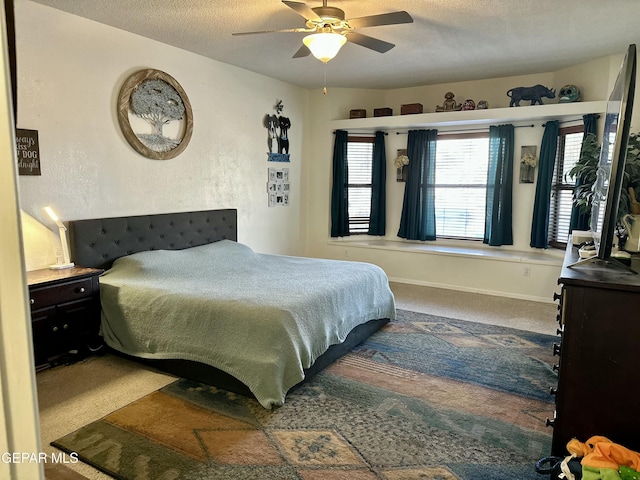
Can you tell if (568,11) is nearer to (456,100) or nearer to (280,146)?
(456,100)

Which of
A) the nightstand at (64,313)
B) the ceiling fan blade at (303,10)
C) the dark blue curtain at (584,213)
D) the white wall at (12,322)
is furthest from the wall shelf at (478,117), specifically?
the white wall at (12,322)

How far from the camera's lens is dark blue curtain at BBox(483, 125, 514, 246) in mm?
5562

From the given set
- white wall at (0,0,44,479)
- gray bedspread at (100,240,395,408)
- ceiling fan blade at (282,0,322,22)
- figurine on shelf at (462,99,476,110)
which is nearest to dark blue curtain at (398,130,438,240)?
figurine on shelf at (462,99,476,110)

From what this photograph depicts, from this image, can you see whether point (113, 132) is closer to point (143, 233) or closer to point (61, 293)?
point (143, 233)

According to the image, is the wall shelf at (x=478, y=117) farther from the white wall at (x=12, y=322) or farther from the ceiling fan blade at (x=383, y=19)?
the white wall at (x=12, y=322)

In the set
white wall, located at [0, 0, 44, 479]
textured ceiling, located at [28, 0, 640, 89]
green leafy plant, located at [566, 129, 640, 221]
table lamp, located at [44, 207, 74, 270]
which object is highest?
textured ceiling, located at [28, 0, 640, 89]

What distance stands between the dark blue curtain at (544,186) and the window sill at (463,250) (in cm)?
18

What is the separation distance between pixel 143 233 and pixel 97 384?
1.54m

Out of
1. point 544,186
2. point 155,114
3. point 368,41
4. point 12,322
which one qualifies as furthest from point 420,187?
point 12,322

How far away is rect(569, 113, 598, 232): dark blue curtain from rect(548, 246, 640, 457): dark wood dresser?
333 centimetres

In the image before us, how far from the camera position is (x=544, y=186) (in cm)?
525

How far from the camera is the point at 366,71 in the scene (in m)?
5.27

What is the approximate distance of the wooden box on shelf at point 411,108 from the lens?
5.83 m

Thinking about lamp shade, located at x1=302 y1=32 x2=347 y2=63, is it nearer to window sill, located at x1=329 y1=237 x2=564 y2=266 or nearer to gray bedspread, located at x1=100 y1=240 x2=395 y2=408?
gray bedspread, located at x1=100 y1=240 x2=395 y2=408
